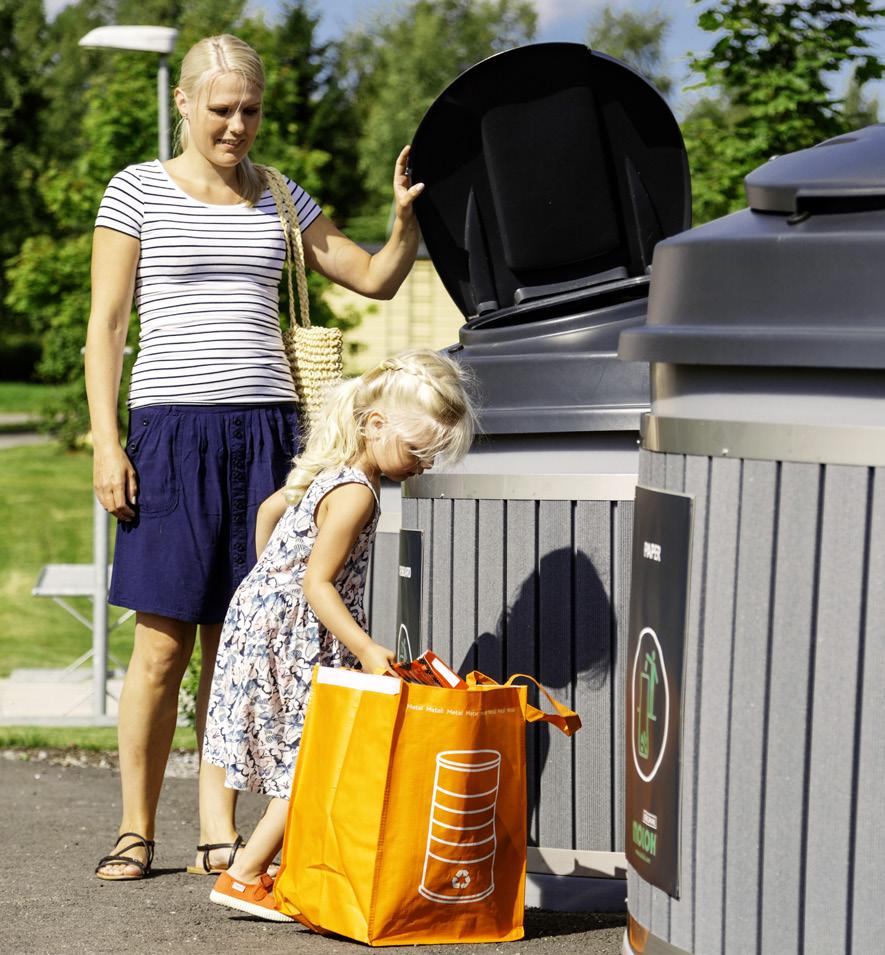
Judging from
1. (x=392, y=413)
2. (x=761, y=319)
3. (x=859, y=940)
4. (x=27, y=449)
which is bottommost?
(x=27, y=449)

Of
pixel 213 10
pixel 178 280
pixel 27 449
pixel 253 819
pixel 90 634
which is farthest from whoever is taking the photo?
pixel 213 10

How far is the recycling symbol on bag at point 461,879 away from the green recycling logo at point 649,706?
0.51 meters

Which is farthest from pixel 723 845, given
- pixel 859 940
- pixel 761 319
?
pixel 761 319

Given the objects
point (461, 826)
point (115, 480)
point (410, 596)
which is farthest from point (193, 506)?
point (461, 826)

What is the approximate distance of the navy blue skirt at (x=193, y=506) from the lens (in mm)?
3365

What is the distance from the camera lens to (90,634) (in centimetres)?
1069

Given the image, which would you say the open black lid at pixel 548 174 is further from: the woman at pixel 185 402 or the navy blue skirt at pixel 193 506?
the navy blue skirt at pixel 193 506

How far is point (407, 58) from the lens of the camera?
4175 cm

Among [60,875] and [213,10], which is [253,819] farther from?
[213,10]

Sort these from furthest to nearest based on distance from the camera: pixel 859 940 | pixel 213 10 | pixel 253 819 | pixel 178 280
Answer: pixel 213 10
pixel 253 819
pixel 178 280
pixel 859 940

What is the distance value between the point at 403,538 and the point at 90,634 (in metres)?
7.56

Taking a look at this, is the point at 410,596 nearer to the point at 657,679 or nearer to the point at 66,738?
the point at 657,679

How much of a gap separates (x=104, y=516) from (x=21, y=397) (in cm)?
2925

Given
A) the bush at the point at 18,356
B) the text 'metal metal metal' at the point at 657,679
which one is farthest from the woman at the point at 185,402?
the bush at the point at 18,356
